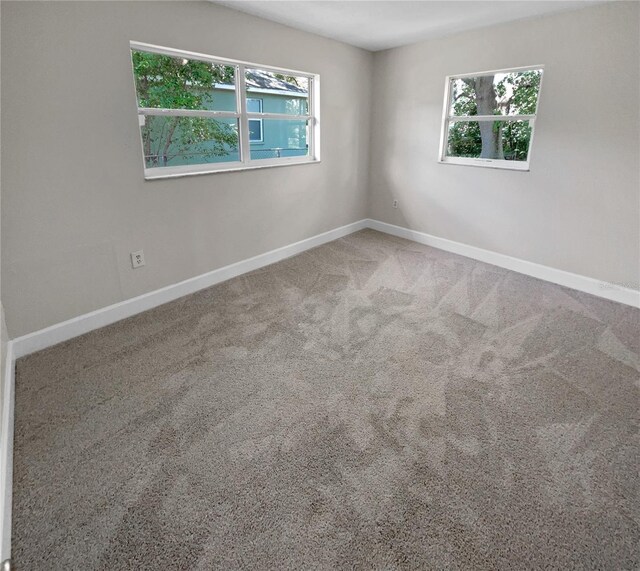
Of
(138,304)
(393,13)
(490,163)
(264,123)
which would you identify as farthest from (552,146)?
(138,304)

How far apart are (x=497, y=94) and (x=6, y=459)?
14.9ft

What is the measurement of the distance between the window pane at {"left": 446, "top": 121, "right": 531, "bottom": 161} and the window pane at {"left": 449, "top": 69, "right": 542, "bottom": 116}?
0.37 ft

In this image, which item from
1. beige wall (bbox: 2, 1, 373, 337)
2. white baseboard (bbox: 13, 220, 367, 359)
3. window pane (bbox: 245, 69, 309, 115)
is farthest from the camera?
window pane (bbox: 245, 69, 309, 115)

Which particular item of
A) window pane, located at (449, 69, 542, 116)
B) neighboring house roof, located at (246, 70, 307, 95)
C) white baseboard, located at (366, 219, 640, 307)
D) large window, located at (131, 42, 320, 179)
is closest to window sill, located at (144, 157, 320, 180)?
large window, located at (131, 42, 320, 179)

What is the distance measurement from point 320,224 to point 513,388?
9.56 feet

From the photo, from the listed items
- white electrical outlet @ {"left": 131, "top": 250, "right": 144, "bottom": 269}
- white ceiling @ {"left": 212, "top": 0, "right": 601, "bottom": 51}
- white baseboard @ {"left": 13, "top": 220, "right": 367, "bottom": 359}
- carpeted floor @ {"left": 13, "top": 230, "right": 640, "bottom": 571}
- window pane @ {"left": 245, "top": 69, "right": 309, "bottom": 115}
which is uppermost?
white ceiling @ {"left": 212, "top": 0, "right": 601, "bottom": 51}

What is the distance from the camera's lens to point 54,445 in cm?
167

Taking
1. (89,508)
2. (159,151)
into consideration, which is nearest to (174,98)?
(159,151)

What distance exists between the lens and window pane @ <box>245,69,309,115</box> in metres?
3.41

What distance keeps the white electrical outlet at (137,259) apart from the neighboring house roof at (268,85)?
1605 mm

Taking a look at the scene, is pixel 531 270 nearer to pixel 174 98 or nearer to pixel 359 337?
pixel 359 337

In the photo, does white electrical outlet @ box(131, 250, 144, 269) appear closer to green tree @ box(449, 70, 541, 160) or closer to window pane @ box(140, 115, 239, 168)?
window pane @ box(140, 115, 239, 168)

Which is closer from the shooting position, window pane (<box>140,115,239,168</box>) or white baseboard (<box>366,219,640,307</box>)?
window pane (<box>140,115,239,168</box>)

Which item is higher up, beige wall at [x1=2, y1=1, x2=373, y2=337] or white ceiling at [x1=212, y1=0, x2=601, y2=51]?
white ceiling at [x1=212, y1=0, x2=601, y2=51]
